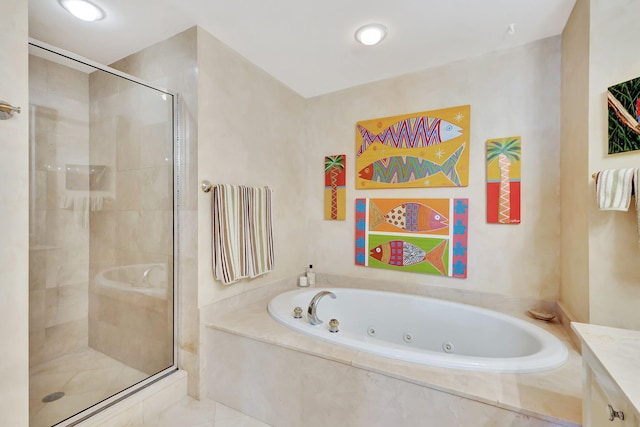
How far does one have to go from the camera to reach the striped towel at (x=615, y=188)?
45.6 inches

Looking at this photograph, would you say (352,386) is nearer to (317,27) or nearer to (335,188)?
(335,188)

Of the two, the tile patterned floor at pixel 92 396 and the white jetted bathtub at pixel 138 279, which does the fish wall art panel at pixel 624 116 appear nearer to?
the tile patterned floor at pixel 92 396

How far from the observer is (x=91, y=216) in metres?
2.00

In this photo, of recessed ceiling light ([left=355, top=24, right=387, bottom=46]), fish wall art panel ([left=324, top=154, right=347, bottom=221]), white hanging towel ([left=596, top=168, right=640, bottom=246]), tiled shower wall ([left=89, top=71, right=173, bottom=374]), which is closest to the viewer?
white hanging towel ([left=596, top=168, right=640, bottom=246])

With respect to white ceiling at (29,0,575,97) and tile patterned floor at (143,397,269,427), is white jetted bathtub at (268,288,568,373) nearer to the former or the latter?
tile patterned floor at (143,397,269,427)

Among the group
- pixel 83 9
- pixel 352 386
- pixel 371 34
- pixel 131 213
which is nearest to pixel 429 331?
pixel 352 386

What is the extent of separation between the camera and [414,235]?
2.19m

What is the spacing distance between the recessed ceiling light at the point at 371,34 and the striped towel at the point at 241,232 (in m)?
1.25

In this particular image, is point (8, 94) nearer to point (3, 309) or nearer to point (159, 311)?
point (3, 309)

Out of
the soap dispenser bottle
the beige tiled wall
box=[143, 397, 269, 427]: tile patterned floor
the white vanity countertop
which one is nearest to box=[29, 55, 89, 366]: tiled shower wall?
the beige tiled wall

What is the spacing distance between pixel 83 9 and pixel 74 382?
7.22 ft

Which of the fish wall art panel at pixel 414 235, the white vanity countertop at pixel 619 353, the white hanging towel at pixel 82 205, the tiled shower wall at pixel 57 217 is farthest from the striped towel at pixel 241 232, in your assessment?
the white vanity countertop at pixel 619 353

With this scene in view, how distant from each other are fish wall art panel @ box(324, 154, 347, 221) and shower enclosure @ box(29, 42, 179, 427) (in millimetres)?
1295

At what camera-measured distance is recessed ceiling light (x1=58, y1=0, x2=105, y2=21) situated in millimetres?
1492
